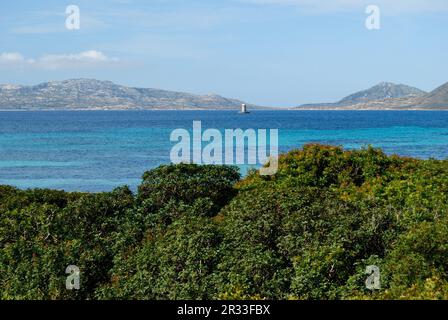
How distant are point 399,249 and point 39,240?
834 cm

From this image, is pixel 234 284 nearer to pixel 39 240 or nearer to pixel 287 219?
pixel 287 219

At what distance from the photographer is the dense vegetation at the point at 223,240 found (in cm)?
1211

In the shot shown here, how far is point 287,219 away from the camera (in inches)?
570

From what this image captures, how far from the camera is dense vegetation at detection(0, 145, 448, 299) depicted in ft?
39.7

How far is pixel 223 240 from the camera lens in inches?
551

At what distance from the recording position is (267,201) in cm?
1547

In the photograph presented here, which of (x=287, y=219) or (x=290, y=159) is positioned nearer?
(x=287, y=219)

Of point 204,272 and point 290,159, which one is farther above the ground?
point 290,159
